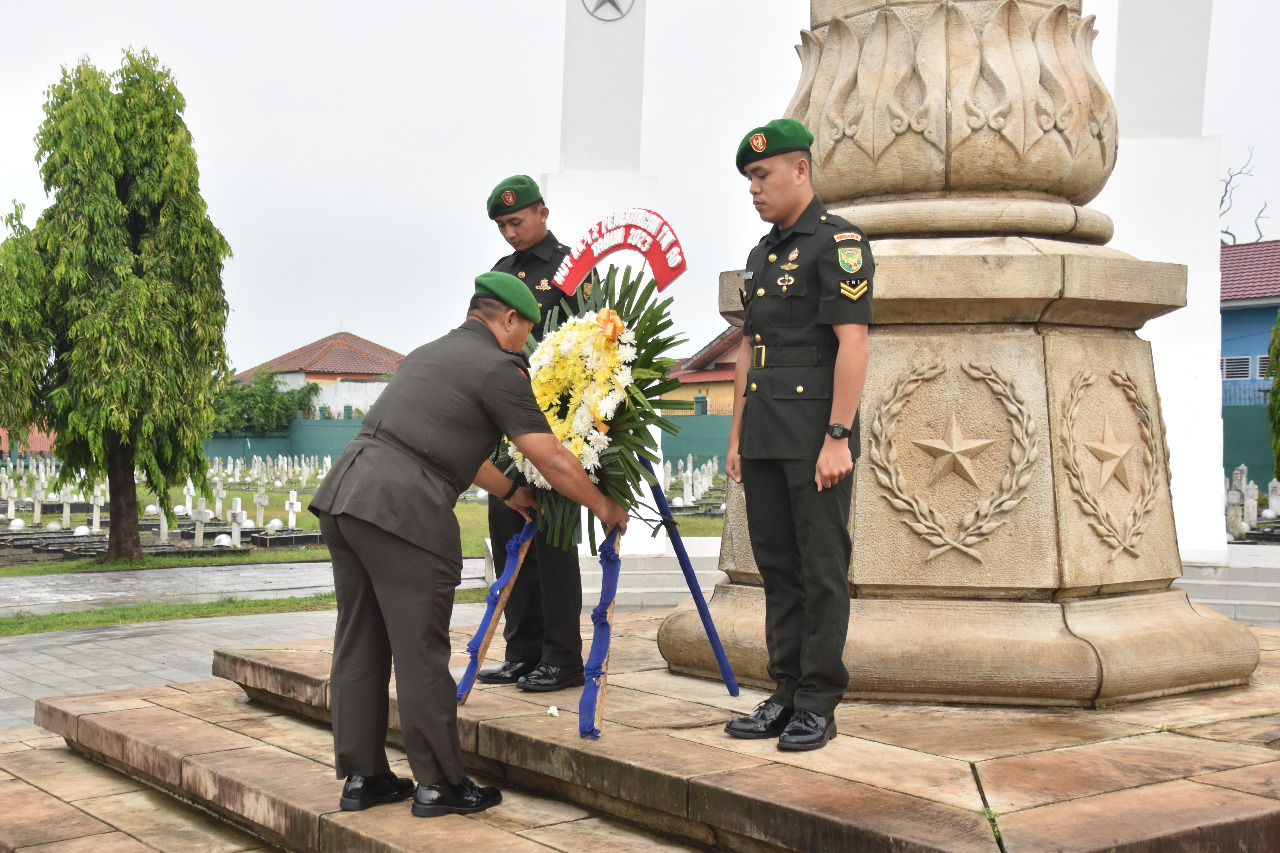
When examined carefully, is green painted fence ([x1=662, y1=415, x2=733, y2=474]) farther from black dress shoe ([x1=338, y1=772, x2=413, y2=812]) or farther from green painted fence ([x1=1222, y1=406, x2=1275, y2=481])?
black dress shoe ([x1=338, y1=772, x2=413, y2=812])

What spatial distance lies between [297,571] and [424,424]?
1303 cm

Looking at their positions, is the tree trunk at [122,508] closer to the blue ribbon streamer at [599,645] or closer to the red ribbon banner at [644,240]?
the red ribbon banner at [644,240]

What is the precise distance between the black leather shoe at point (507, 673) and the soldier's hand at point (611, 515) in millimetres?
1232

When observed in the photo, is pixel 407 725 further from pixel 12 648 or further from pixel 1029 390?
pixel 12 648

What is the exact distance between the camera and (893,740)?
13.8 feet

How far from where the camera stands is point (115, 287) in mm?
16656

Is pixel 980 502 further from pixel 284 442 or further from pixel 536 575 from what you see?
pixel 284 442

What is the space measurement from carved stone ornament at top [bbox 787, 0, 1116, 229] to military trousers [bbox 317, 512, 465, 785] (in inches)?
103

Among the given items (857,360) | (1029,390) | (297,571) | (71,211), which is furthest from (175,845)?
(71,211)

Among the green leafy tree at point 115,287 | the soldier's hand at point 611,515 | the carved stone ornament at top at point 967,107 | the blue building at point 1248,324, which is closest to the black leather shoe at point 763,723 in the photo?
the soldier's hand at point 611,515

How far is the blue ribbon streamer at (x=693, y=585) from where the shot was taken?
15.4ft

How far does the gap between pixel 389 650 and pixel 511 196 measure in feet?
6.98

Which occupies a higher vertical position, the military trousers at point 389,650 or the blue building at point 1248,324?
the blue building at point 1248,324

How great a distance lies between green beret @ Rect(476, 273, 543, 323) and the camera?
4.24 m
